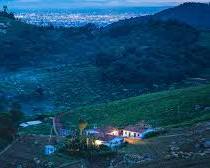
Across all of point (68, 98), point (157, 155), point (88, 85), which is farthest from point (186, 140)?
point (88, 85)

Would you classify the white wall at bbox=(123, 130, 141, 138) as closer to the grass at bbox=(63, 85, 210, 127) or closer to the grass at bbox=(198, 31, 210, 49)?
the grass at bbox=(63, 85, 210, 127)

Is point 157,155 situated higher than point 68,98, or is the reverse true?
point 157,155

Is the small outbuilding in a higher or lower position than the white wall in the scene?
higher

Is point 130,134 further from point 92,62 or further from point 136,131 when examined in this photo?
point 92,62

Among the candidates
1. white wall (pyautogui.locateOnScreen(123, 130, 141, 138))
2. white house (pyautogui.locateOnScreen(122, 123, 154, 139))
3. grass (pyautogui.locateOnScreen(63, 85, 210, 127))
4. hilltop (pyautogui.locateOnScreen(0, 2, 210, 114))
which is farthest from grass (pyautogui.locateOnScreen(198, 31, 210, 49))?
white wall (pyautogui.locateOnScreen(123, 130, 141, 138))

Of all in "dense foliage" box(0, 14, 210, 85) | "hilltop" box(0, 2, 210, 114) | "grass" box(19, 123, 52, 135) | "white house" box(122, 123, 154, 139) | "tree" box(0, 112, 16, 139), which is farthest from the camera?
"dense foliage" box(0, 14, 210, 85)

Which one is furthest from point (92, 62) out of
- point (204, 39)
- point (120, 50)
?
point (204, 39)

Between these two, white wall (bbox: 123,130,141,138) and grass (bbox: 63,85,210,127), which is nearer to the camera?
white wall (bbox: 123,130,141,138)

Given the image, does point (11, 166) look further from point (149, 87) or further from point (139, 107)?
point (149, 87)

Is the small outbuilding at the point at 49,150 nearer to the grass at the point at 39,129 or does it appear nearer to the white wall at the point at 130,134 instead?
the white wall at the point at 130,134
